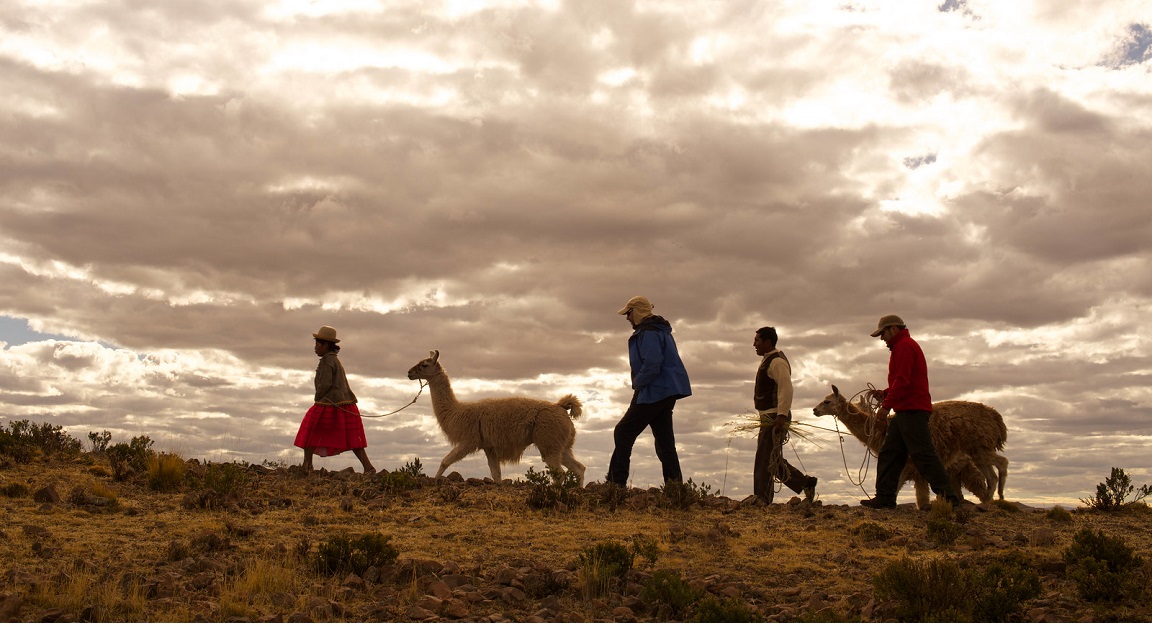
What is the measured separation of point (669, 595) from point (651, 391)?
17.4 ft

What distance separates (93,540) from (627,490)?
6453 millimetres

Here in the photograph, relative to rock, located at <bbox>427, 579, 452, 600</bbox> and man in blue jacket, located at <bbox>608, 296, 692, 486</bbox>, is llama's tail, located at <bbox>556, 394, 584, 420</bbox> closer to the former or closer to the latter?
man in blue jacket, located at <bbox>608, 296, 692, 486</bbox>

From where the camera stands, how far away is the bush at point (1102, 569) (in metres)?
8.30

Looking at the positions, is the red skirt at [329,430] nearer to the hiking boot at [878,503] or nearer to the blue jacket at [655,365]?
the blue jacket at [655,365]

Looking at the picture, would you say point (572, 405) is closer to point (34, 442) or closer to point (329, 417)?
point (329, 417)

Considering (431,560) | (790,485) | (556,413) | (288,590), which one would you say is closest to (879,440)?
(790,485)

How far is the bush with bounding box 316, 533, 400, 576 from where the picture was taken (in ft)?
29.8

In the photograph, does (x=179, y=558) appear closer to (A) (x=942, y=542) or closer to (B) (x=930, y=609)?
(B) (x=930, y=609)

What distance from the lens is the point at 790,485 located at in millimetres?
13422

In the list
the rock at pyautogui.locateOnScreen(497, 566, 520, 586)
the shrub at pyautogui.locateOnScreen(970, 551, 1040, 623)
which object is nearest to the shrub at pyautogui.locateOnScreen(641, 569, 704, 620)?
the rock at pyautogui.locateOnScreen(497, 566, 520, 586)

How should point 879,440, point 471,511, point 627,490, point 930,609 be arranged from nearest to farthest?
point 930,609 < point 471,511 < point 627,490 < point 879,440

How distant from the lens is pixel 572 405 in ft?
56.7

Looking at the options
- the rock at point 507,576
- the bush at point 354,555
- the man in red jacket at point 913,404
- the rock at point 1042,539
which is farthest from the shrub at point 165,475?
the rock at point 1042,539

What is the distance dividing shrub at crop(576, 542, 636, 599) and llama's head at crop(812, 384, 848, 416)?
6908mm
